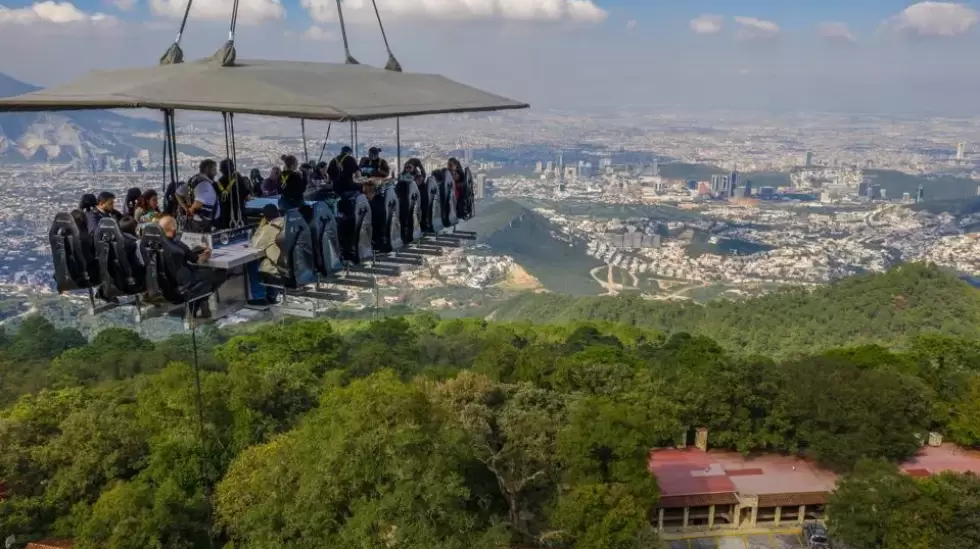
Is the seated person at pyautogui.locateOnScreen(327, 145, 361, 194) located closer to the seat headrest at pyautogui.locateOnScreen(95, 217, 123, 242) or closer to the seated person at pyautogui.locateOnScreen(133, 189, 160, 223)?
the seated person at pyautogui.locateOnScreen(133, 189, 160, 223)

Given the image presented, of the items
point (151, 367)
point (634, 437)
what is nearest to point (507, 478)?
point (634, 437)

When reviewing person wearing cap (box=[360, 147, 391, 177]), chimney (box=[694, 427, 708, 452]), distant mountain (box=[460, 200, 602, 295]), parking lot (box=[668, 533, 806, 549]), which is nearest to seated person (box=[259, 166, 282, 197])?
person wearing cap (box=[360, 147, 391, 177])

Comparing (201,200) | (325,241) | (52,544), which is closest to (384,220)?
(325,241)

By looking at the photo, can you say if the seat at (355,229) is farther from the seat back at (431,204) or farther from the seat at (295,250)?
the seat back at (431,204)

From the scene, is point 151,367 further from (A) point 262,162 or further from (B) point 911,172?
(B) point 911,172

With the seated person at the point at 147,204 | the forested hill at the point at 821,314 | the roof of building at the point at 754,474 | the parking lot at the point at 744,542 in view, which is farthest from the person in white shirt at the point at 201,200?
the forested hill at the point at 821,314

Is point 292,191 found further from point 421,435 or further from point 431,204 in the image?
point 421,435
